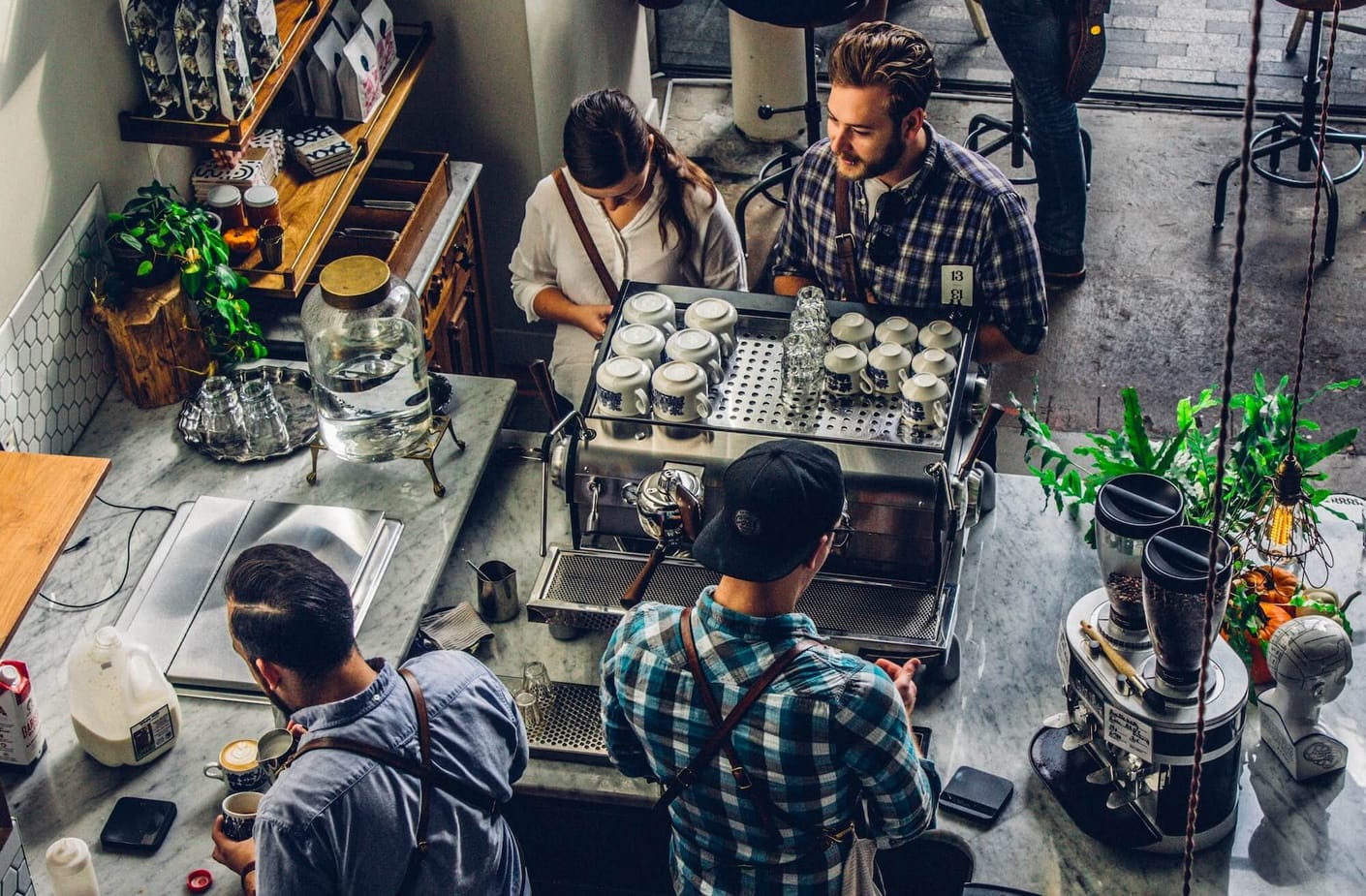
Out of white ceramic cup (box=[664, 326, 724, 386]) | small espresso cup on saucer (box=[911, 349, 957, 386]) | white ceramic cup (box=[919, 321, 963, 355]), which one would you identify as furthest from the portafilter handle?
white ceramic cup (box=[664, 326, 724, 386])

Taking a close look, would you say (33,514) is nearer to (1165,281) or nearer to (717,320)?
(717,320)

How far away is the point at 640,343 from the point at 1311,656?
142 centimetres

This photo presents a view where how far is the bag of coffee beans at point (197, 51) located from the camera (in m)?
3.59

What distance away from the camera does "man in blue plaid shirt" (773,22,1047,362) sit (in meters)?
3.50

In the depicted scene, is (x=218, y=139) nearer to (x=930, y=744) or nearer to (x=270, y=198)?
(x=270, y=198)

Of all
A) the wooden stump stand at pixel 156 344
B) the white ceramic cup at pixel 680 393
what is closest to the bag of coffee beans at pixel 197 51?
the wooden stump stand at pixel 156 344

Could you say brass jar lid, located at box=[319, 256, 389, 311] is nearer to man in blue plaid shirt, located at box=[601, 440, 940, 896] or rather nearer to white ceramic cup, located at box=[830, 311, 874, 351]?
white ceramic cup, located at box=[830, 311, 874, 351]

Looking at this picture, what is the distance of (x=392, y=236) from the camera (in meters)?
4.35

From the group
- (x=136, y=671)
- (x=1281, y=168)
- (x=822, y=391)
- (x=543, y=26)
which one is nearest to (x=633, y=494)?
(x=822, y=391)

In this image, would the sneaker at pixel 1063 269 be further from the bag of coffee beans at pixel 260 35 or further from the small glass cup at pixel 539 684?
the small glass cup at pixel 539 684

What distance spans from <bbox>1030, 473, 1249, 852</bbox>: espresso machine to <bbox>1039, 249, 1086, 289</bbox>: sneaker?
3.07 m

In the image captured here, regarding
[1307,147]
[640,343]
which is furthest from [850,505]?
[1307,147]

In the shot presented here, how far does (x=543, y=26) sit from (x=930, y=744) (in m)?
2.82

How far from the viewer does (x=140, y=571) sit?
3.40 meters
